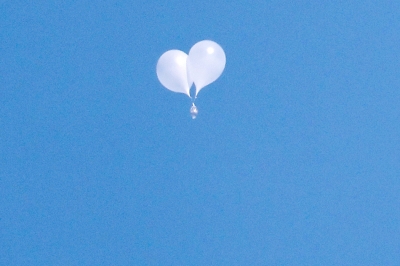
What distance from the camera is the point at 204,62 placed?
4992mm

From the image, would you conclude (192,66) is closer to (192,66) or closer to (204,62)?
(192,66)

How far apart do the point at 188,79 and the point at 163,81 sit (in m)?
0.23

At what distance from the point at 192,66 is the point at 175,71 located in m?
0.16

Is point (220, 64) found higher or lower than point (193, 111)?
higher

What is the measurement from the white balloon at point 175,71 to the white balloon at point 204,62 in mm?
65

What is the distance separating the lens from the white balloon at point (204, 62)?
4996 mm

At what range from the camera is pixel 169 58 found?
5.11 m

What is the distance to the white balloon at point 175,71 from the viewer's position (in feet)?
16.7

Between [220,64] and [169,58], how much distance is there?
440 millimetres

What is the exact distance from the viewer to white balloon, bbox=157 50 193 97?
200 inches

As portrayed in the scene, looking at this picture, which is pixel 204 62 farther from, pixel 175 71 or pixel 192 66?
pixel 175 71

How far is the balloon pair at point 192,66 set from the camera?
5008 millimetres

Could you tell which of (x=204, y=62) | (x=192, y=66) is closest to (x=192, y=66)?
(x=192, y=66)

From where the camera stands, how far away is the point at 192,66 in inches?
199
